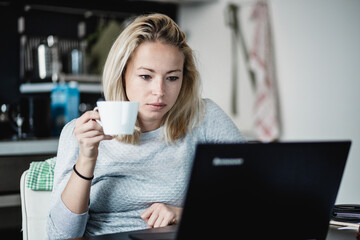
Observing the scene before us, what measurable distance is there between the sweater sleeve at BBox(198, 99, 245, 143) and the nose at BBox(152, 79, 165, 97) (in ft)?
0.84

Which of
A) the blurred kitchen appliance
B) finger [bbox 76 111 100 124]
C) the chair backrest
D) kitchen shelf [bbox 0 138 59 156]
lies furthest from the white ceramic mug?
the blurred kitchen appliance

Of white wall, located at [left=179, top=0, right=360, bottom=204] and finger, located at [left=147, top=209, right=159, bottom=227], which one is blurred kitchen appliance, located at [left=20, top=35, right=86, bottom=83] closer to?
white wall, located at [left=179, top=0, right=360, bottom=204]

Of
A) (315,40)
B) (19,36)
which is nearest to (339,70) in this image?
(315,40)

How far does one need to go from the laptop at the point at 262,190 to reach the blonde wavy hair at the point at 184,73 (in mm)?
558

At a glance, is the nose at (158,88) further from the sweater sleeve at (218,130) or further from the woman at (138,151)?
the sweater sleeve at (218,130)

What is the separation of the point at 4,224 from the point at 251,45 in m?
1.99

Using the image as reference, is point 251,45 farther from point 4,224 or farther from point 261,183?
point 261,183

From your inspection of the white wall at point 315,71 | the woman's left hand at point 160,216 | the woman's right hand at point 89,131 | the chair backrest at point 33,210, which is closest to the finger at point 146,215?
the woman's left hand at point 160,216

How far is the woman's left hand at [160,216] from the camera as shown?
4.16 ft

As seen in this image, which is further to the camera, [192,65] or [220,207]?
[192,65]

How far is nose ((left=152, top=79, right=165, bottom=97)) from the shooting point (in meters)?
1.39

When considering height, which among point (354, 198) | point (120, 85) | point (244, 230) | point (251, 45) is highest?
point (251, 45)

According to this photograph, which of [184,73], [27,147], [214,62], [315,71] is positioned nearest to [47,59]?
[27,147]

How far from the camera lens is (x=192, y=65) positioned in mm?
1599
